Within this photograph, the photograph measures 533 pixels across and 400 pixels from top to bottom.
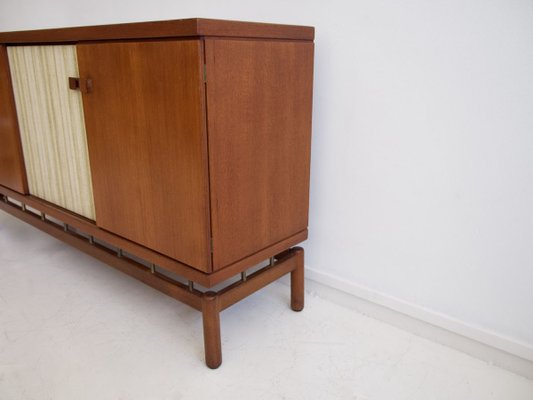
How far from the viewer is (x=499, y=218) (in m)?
1.09

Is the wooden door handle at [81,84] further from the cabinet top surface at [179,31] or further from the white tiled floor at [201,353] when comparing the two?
the white tiled floor at [201,353]

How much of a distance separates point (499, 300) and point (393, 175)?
16.2 inches

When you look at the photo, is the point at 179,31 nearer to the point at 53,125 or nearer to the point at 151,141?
the point at 151,141

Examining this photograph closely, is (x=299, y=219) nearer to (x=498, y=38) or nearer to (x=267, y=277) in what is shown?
(x=267, y=277)

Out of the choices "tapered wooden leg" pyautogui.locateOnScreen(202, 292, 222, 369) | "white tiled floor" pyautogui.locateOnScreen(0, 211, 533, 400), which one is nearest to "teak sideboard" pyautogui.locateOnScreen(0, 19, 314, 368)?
"tapered wooden leg" pyautogui.locateOnScreen(202, 292, 222, 369)

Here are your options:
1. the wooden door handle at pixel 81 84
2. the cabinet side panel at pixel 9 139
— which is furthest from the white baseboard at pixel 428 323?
the cabinet side panel at pixel 9 139

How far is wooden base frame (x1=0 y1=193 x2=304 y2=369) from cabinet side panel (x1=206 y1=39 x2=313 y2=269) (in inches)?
3.8

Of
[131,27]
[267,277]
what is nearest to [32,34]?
[131,27]

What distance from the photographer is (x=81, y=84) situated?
1.22 metres

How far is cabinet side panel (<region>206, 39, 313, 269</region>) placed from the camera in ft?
3.31

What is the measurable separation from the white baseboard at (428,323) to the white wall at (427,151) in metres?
0.02

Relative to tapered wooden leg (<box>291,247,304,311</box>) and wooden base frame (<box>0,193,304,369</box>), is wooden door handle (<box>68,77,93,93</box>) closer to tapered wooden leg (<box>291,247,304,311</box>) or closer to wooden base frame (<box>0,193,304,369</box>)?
wooden base frame (<box>0,193,304,369</box>)

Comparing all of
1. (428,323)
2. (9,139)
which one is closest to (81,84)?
(9,139)

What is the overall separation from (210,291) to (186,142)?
1.25ft
